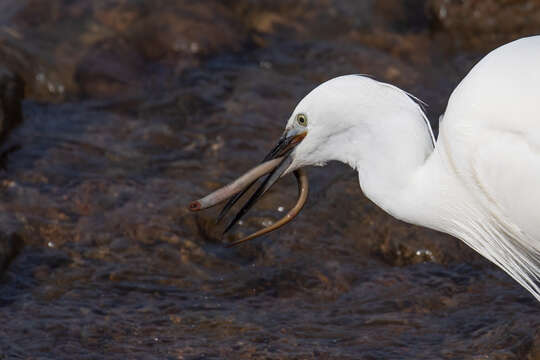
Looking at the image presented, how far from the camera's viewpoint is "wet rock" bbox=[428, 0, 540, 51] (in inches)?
297

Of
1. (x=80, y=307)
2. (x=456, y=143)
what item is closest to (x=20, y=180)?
(x=80, y=307)

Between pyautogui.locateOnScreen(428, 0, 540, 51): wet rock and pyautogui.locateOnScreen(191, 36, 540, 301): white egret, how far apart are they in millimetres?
3790

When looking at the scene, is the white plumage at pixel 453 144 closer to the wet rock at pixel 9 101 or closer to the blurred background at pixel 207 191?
the blurred background at pixel 207 191

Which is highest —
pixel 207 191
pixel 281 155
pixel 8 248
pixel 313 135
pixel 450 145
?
pixel 450 145

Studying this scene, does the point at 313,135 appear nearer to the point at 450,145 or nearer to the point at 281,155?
the point at 281,155

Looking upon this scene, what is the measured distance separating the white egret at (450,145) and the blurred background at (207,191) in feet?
3.06

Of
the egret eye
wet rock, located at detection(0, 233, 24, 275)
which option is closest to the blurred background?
wet rock, located at detection(0, 233, 24, 275)

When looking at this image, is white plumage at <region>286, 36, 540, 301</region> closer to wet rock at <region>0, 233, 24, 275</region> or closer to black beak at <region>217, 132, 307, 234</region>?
black beak at <region>217, 132, 307, 234</region>

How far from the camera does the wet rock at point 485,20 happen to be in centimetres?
755

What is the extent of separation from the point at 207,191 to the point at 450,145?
242 centimetres

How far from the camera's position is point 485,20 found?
768 cm

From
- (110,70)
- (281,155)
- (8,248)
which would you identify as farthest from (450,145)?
(110,70)

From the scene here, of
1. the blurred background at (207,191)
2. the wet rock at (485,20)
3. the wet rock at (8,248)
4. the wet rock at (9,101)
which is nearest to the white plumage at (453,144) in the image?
the blurred background at (207,191)

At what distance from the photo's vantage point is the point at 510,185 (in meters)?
3.76
